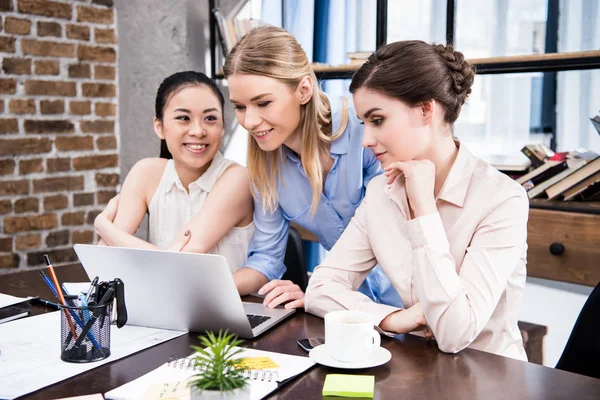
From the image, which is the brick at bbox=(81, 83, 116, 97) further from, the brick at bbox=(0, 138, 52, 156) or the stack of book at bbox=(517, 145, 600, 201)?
the stack of book at bbox=(517, 145, 600, 201)

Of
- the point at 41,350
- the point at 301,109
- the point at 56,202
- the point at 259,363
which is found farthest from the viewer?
the point at 56,202

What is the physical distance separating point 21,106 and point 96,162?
1.47 ft

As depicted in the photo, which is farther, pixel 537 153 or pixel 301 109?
pixel 537 153

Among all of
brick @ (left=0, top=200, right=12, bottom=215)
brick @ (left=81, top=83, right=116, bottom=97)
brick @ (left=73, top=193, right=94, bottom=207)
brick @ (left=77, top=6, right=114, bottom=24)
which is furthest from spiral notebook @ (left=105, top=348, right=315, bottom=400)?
brick @ (left=77, top=6, right=114, bottom=24)

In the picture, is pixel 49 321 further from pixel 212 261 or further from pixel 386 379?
pixel 386 379

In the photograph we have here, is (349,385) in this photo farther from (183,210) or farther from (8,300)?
(183,210)

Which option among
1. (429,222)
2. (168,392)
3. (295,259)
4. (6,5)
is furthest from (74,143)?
(168,392)

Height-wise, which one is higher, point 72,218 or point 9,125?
point 9,125

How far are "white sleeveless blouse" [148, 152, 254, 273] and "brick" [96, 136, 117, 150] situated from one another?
1396mm

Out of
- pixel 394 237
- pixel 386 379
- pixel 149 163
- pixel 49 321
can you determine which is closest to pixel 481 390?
pixel 386 379

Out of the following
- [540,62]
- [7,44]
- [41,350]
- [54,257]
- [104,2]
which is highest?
[104,2]

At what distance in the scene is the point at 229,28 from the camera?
3234 millimetres

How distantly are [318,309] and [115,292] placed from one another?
1.39 feet

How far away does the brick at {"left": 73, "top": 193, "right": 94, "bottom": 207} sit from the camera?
3203mm
